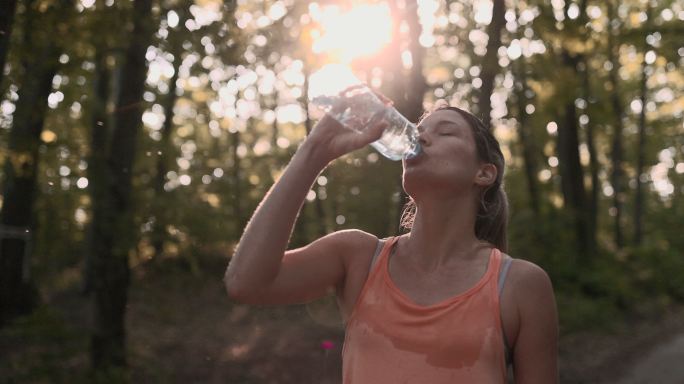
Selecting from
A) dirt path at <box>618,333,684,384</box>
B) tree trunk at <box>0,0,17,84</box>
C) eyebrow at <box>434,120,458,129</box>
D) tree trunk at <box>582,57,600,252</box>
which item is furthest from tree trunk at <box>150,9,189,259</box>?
tree trunk at <box>582,57,600,252</box>

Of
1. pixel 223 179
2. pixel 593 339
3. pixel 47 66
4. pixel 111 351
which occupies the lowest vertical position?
pixel 593 339

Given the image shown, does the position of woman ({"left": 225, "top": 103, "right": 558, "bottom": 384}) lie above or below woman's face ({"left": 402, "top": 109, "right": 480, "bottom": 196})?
below

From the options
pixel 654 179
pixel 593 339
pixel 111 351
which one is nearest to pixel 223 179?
pixel 111 351

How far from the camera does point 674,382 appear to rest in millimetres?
12242

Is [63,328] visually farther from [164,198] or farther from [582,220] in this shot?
[582,220]

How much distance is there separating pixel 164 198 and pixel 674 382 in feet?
25.7

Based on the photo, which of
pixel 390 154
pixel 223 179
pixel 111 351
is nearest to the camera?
pixel 390 154

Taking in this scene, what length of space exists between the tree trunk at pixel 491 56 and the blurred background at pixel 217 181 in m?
0.03

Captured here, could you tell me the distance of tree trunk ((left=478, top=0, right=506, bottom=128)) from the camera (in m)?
10.8

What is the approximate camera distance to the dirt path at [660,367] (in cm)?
1230

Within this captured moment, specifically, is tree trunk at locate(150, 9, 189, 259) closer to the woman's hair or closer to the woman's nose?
the woman's hair

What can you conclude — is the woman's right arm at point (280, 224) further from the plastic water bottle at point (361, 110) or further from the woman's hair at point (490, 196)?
the woman's hair at point (490, 196)

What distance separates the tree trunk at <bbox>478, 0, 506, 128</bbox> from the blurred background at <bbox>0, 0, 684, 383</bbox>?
0.03 metres

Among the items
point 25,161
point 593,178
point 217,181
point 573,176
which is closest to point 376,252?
point 25,161
